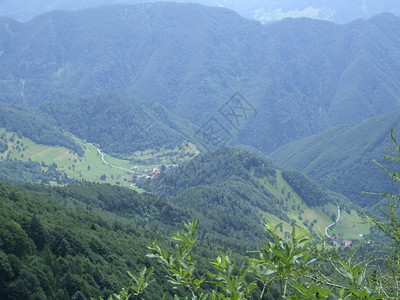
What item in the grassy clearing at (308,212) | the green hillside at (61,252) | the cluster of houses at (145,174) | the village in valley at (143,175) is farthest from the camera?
the cluster of houses at (145,174)

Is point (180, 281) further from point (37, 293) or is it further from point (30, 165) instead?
point (30, 165)

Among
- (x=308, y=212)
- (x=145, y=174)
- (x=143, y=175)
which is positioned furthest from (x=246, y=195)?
(x=145, y=174)

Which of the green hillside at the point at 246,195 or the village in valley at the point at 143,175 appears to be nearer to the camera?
the green hillside at the point at 246,195

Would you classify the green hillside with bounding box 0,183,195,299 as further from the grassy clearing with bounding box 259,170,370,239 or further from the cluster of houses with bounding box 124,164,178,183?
the cluster of houses with bounding box 124,164,178,183

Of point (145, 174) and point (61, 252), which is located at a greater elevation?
point (61, 252)

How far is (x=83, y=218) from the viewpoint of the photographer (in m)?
66.6

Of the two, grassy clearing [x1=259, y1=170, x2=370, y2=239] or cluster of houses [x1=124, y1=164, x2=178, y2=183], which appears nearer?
grassy clearing [x1=259, y1=170, x2=370, y2=239]

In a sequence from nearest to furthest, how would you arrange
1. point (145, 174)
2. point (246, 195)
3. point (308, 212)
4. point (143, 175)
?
point (246, 195) → point (308, 212) → point (143, 175) → point (145, 174)

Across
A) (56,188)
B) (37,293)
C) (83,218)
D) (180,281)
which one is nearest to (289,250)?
(180,281)

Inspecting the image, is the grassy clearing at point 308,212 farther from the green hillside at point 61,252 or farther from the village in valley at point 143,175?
the green hillside at point 61,252

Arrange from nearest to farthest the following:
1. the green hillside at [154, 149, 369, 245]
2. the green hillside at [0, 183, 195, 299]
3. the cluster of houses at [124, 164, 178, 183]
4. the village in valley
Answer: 1. the green hillside at [0, 183, 195, 299]
2. the green hillside at [154, 149, 369, 245]
3. the village in valley
4. the cluster of houses at [124, 164, 178, 183]

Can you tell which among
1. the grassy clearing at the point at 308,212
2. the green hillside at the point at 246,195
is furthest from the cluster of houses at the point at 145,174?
the grassy clearing at the point at 308,212

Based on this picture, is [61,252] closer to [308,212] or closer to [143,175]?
[308,212]

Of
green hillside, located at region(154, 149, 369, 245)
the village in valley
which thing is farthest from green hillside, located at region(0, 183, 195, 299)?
the village in valley
